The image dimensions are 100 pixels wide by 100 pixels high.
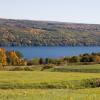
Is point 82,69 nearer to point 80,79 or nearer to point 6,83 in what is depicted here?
point 80,79

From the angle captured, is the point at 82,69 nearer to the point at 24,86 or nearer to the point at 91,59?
the point at 24,86

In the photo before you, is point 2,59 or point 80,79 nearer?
point 80,79

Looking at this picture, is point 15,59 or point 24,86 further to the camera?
point 15,59

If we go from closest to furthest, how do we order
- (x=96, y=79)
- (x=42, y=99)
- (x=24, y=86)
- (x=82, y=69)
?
(x=42, y=99) < (x=24, y=86) < (x=96, y=79) < (x=82, y=69)

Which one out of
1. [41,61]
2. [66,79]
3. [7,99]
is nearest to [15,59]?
[41,61]

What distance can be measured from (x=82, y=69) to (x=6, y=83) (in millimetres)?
21951

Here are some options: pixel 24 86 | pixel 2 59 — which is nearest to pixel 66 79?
pixel 24 86

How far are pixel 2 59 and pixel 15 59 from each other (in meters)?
13.1

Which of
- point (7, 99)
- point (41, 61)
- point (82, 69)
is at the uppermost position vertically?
point (7, 99)

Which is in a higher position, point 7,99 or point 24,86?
point 7,99

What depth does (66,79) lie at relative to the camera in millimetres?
38688

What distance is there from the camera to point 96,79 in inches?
1510

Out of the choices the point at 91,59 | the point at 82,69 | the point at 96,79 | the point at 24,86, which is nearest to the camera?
the point at 24,86

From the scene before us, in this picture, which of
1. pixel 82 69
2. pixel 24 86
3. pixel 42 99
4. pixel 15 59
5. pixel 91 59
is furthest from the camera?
pixel 15 59
